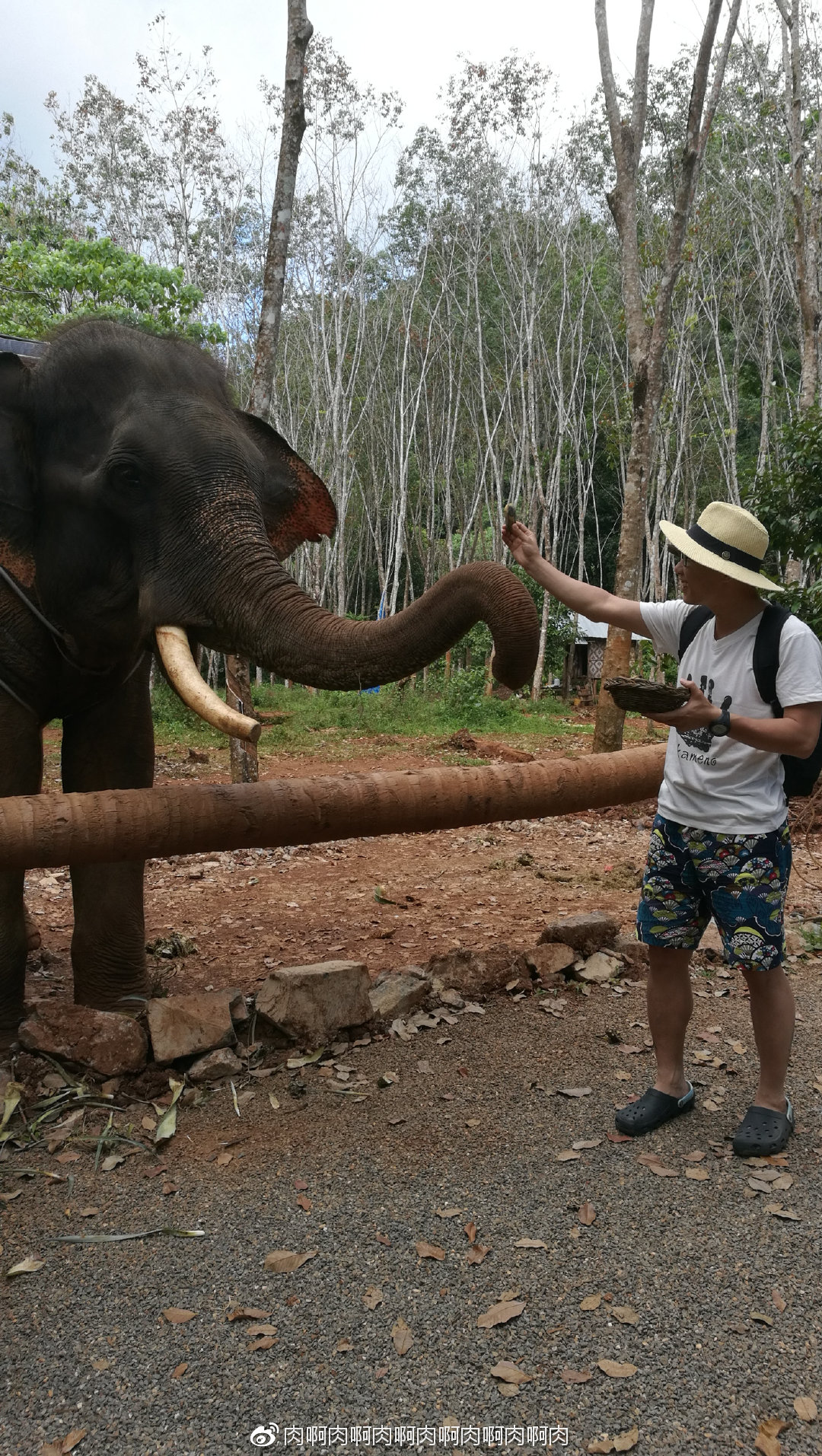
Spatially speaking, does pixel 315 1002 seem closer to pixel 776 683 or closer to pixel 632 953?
pixel 632 953

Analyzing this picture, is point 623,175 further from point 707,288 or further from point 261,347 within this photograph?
point 707,288

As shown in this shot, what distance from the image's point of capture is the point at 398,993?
4.08m

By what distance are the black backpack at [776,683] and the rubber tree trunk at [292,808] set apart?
0.97 meters

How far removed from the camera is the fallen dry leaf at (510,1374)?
81.7 inches

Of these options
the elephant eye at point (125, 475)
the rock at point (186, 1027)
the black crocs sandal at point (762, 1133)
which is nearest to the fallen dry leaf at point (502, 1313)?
the black crocs sandal at point (762, 1133)

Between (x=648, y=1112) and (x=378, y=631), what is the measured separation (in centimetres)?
183

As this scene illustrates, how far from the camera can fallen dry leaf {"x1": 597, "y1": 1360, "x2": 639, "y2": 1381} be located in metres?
2.08

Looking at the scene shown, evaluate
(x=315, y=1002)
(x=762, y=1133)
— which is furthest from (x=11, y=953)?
(x=762, y=1133)

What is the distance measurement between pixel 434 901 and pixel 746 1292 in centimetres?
426

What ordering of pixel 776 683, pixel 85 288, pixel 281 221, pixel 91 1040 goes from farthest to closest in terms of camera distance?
pixel 85 288, pixel 281 221, pixel 91 1040, pixel 776 683

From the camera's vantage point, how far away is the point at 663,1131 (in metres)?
3.13

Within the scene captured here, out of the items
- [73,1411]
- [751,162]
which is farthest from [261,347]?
[751,162]

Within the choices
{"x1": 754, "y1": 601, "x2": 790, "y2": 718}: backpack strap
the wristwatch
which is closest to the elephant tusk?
the wristwatch

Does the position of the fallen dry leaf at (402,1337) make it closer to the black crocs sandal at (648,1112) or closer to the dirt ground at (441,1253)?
the dirt ground at (441,1253)
